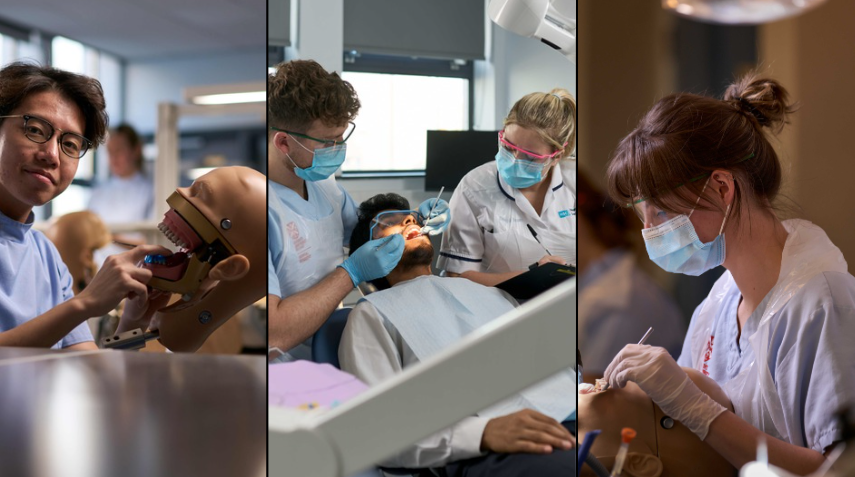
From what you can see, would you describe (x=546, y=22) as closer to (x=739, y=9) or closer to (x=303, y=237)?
(x=303, y=237)

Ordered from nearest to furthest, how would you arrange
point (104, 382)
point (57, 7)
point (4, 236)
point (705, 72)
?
point (104, 382)
point (705, 72)
point (4, 236)
point (57, 7)

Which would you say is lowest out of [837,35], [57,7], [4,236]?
[4,236]

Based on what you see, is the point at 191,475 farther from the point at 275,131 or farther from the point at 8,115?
the point at 8,115

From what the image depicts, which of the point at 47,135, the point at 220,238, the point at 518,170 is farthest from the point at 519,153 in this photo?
the point at 47,135

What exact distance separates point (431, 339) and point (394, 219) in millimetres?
133

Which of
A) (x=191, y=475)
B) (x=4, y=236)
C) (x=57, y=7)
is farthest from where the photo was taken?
(x=57, y=7)

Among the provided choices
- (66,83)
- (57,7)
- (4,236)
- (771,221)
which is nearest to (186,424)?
(4,236)

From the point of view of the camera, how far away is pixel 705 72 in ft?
3.95

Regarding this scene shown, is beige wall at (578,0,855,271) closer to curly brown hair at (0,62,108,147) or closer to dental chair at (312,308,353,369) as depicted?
dental chair at (312,308,353,369)

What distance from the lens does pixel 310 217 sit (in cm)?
69

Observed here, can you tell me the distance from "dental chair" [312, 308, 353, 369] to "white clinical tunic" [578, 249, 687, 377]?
2.22ft

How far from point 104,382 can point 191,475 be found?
0.53 metres

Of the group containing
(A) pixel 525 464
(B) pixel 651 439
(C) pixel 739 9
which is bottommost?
(B) pixel 651 439

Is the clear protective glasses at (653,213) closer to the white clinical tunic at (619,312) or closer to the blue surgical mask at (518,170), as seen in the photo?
the white clinical tunic at (619,312)
